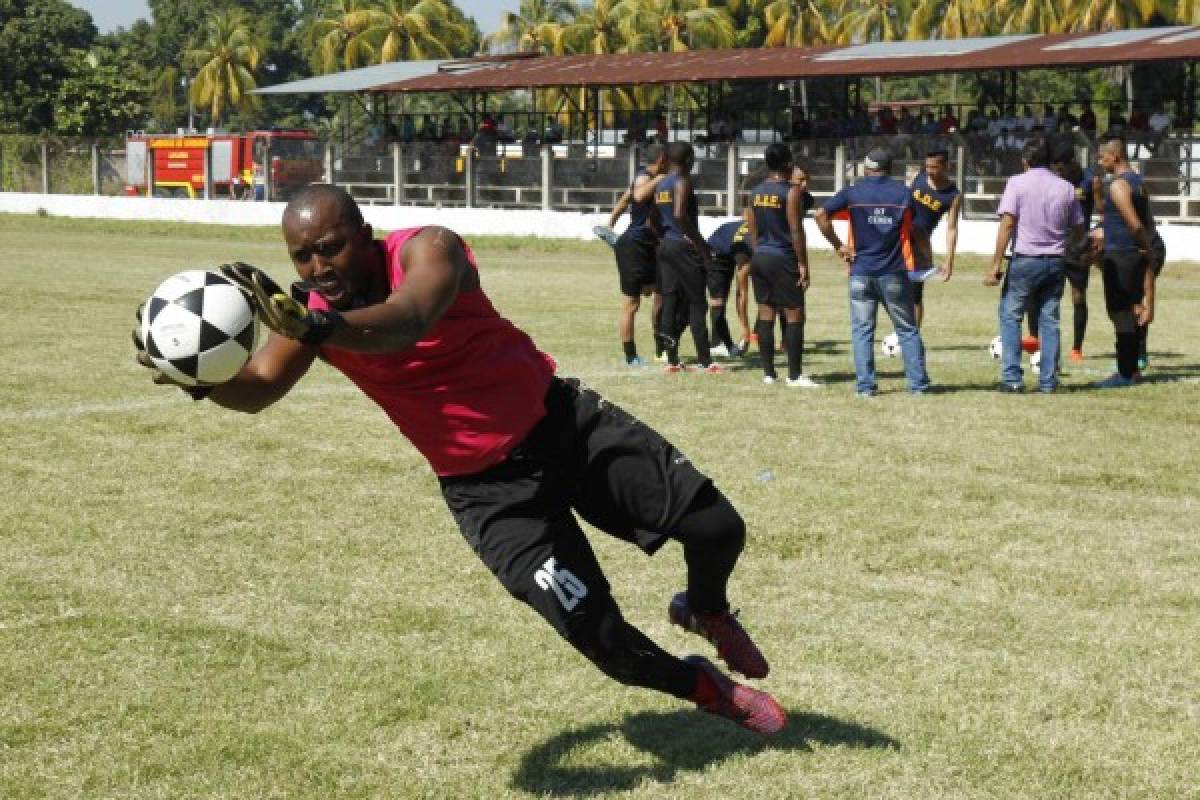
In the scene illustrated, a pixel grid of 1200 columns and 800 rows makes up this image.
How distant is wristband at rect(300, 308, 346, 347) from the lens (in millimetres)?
4016

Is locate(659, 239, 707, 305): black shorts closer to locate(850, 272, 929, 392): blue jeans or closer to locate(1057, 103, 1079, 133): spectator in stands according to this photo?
locate(850, 272, 929, 392): blue jeans

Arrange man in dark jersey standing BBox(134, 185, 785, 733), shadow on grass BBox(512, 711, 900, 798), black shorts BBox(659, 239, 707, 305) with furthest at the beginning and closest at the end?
black shorts BBox(659, 239, 707, 305)
shadow on grass BBox(512, 711, 900, 798)
man in dark jersey standing BBox(134, 185, 785, 733)

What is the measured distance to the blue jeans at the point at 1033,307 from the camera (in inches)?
526

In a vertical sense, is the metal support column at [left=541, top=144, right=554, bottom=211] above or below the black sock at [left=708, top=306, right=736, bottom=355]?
above

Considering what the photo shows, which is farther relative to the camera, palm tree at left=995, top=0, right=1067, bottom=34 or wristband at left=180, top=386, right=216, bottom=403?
palm tree at left=995, top=0, right=1067, bottom=34

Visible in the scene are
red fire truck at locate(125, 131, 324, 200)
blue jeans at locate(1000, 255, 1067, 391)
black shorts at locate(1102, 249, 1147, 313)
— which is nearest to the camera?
blue jeans at locate(1000, 255, 1067, 391)

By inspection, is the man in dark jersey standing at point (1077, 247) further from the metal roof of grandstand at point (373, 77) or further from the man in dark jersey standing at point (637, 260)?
the metal roof of grandstand at point (373, 77)

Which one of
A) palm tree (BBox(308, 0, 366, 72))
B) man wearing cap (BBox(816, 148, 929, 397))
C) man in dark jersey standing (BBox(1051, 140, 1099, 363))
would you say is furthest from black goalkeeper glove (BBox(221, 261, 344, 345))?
palm tree (BBox(308, 0, 366, 72))

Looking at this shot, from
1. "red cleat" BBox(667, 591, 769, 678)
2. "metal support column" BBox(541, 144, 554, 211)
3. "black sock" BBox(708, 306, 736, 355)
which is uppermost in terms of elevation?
"metal support column" BBox(541, 144, 554, 211)

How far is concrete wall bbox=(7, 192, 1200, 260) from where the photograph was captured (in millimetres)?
30484

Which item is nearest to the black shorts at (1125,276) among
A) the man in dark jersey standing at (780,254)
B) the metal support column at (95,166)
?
the man in dark jersey standing at (780,254)

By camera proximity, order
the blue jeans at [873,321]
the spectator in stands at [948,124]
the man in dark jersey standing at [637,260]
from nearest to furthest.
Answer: the blue jeans at [873,321]
the man in dark jersey standing at [637,260]
the spectator in stands at [948,124]

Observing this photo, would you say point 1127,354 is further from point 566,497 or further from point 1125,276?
point 566,497

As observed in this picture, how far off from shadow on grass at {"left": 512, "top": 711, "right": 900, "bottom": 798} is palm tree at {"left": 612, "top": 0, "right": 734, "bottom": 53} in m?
70.8
